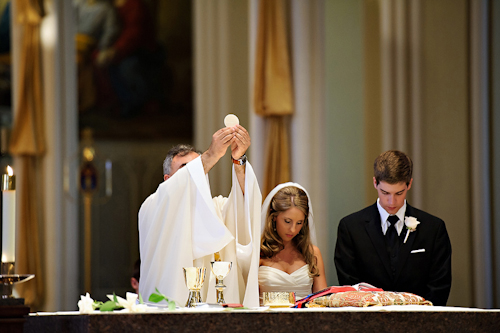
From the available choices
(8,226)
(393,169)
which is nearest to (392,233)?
(393,169)

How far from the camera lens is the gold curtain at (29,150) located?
21.5ft

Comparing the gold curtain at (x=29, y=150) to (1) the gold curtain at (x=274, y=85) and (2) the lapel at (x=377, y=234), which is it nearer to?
(1) the gold curtain at (x=274, y=85)

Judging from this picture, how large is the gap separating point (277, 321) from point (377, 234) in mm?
1592

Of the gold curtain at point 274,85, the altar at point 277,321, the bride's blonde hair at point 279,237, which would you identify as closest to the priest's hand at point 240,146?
the bride's blonde hair at point 279,237

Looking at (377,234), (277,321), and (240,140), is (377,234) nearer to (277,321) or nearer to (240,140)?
(240,140)

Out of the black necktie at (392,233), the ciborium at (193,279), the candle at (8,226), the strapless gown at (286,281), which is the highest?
the candle at (8,226)

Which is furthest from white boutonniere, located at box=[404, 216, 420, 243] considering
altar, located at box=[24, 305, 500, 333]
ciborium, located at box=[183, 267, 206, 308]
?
ciborium, located at box=[183, 267, 206, 308]

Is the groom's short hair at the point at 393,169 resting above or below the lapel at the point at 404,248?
above

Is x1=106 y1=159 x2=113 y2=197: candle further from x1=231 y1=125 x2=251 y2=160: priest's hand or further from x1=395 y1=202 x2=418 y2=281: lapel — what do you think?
x1=395 y1=202 x2=418 y2=281: lapel

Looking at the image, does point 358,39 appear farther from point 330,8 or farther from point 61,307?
point 61,307

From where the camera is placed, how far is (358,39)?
6215 mm

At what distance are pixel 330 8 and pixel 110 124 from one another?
13.9ft

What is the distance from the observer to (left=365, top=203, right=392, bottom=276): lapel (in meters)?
3.41

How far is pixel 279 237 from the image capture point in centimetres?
372
